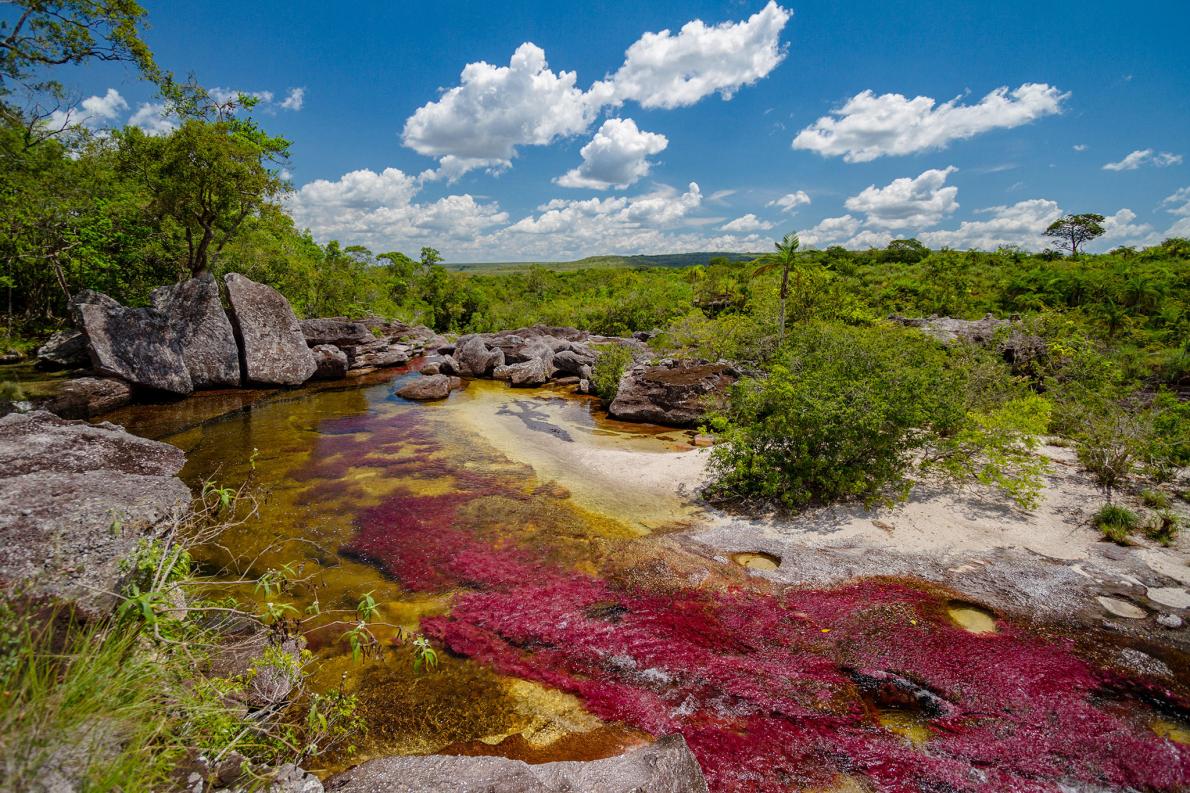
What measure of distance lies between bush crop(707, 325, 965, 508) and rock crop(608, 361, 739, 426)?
18.8 feet

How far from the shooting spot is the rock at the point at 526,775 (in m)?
3.72

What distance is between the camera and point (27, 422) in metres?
7.33

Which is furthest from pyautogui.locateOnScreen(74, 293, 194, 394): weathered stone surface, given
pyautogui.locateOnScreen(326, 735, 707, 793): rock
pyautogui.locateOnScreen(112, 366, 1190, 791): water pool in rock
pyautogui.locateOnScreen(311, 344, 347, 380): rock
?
pyautogui.locateOnScreen(326, 735, 707, 793): rock

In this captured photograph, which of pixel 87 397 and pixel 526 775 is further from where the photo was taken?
pixel 87 397

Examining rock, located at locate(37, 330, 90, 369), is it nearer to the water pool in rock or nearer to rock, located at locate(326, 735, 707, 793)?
the water pool in rock

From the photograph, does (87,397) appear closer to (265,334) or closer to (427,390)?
(265,334)

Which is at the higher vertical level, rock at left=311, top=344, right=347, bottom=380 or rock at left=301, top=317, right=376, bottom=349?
rock at left=301, top=317, right=376, bottom=349

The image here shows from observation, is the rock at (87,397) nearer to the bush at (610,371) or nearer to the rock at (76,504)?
the rock at (76,504)

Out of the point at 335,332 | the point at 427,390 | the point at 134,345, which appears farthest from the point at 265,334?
the point at 427,390

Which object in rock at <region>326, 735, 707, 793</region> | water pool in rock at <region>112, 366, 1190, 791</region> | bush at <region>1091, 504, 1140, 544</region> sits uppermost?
rock at <region>326, 735, 707, 793</region>

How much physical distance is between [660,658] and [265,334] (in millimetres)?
22182

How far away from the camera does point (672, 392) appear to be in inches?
703

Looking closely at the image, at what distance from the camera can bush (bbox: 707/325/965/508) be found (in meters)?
9.77

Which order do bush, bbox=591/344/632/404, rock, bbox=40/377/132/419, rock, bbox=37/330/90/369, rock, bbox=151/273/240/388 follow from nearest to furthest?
rock, bbox=40/377/132/419 → rock, bbox=37/330/90/369 → rock, bbox=151/273/240/388 → bush, bbox=591/344/632/404
